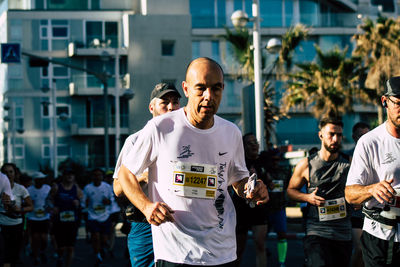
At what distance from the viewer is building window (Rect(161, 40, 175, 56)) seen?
4938 cm

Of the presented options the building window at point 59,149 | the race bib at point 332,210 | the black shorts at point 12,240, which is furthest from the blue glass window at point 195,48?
the race bib at point 332,210

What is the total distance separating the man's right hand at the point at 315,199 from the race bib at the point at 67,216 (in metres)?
6.76

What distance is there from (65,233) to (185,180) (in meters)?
9.05

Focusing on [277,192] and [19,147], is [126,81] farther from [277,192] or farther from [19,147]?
[277,192]

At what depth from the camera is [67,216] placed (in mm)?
13477

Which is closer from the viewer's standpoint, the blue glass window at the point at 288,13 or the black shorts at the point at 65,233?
the black shorts at the point at 65,233

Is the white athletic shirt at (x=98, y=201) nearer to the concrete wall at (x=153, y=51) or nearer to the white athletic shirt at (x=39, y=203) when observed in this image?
the white athletic shirt at (x=39, y=203)

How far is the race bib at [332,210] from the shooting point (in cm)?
764

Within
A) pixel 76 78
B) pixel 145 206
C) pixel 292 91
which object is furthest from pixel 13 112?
pixel 145 206

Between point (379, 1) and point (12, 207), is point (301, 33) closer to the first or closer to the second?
point (12, 207)

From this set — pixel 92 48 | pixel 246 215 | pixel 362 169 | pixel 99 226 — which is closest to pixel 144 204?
pixel 362 169

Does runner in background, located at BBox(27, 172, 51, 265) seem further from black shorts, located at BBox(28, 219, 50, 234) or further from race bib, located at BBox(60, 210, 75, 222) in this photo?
race bib, located at BBox(60, 210, 75, 222)

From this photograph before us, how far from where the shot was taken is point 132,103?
49469 millimetres

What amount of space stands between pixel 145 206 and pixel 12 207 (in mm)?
6322
